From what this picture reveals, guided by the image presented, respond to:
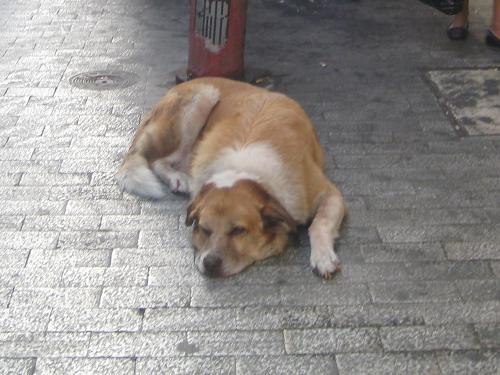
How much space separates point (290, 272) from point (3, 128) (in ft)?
9.74

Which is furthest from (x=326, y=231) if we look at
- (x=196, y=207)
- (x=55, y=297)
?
(x=55, y=297)

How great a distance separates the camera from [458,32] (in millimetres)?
8195

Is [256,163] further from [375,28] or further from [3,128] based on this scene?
[375,28]

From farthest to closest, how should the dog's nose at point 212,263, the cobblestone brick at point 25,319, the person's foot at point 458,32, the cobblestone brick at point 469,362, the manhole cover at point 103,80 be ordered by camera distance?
the person's foot at point 458,32
the manhole cover at point 103,80
the dog's nose at point 212,263
the cobblestone brick at point 25,319
the cobblestone brick at point 469,362

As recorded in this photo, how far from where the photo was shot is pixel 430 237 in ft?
15.6

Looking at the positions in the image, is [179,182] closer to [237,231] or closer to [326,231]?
[237,231]

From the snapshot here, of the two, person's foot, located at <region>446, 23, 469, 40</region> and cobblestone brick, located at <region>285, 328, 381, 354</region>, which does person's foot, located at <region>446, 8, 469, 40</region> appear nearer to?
person's foot, located at <region>446, 23, 469, 40</region>

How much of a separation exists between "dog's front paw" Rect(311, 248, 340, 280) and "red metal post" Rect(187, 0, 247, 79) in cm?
299

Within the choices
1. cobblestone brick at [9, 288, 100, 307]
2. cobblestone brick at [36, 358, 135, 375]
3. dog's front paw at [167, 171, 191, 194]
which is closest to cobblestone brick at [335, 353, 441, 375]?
cobblestone brick at [36, 358, 135, 375]

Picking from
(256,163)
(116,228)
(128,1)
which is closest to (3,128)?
(116,228)

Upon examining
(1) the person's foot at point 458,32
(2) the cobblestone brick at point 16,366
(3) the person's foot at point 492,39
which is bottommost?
(1) the person's foot at point 458,32

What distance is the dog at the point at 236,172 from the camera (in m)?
4.38

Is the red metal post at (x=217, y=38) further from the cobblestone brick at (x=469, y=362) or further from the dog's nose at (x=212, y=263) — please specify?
the cobblestone brick at (x=469, y=362)

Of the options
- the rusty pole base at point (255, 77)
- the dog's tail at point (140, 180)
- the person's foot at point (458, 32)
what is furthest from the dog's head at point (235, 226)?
the person's foot at point (458, 32)
